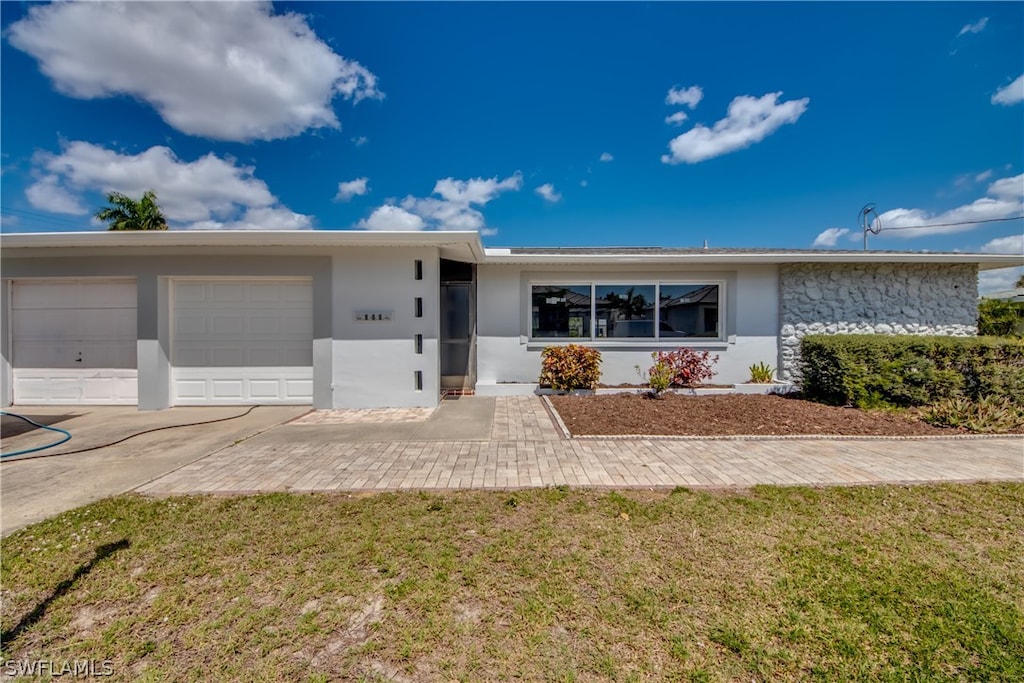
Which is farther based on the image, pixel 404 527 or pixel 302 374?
pixel 302 374

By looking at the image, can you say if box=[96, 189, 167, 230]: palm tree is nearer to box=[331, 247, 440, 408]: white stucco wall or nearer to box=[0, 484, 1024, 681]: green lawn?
box=[331, 247, 440, 408]: white stucco wall

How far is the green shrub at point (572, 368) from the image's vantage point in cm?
870

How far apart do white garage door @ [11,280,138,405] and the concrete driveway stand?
1.91 ft

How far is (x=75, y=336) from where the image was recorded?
7.96 m

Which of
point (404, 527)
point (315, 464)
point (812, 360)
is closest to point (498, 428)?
point (315, 464)

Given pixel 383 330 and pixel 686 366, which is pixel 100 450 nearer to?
pixel 383 330

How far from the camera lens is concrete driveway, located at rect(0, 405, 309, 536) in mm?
3684

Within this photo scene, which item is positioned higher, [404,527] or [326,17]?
[326,17]

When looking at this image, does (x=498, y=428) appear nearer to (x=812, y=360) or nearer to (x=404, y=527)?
(x=404, y=527)

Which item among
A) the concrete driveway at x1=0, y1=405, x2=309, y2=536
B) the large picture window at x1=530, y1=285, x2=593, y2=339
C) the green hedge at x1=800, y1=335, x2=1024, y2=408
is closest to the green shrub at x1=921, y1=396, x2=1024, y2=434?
the green hedge at x1=800, y1=335, x2=1024, y2=408

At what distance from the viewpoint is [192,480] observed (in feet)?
13.3

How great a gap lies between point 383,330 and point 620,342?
553cm

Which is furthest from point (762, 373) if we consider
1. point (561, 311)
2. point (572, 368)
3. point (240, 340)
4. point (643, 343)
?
point (240, 340)

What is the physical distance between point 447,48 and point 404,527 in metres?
10.6
